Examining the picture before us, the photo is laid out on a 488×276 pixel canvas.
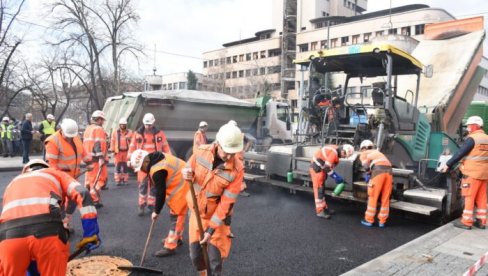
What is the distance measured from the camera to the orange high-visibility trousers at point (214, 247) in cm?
314

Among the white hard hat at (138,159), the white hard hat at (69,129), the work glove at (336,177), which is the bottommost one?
the work glove at (336,177)

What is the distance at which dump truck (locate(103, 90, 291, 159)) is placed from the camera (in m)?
9.58

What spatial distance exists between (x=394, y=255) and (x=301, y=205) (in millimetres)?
3107

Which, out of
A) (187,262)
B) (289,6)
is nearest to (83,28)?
(187,262)

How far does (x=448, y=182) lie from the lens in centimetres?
569

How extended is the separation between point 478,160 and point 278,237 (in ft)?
9.93

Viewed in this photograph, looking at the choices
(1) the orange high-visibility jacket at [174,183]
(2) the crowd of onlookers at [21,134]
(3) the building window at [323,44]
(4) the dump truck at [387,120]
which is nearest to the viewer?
(1) the orange high-visibility jacket at [174,183]

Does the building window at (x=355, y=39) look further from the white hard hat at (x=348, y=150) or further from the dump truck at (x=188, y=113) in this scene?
the white hard hat at (x=348, y=150)

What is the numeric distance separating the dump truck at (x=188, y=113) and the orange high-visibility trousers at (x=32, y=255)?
23.2ft

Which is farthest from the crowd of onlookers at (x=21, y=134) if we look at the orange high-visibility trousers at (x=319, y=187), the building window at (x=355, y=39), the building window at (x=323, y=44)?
the building window at (x=323, y=44)

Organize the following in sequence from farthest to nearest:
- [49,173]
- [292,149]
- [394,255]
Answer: [292,149] < [394,255] < [49,173]

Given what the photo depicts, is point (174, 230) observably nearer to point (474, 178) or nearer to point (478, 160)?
point (474, 178)

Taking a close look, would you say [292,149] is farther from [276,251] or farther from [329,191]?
[276,251]

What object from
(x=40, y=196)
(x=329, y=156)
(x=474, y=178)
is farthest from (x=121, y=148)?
(x=474, y=178)
